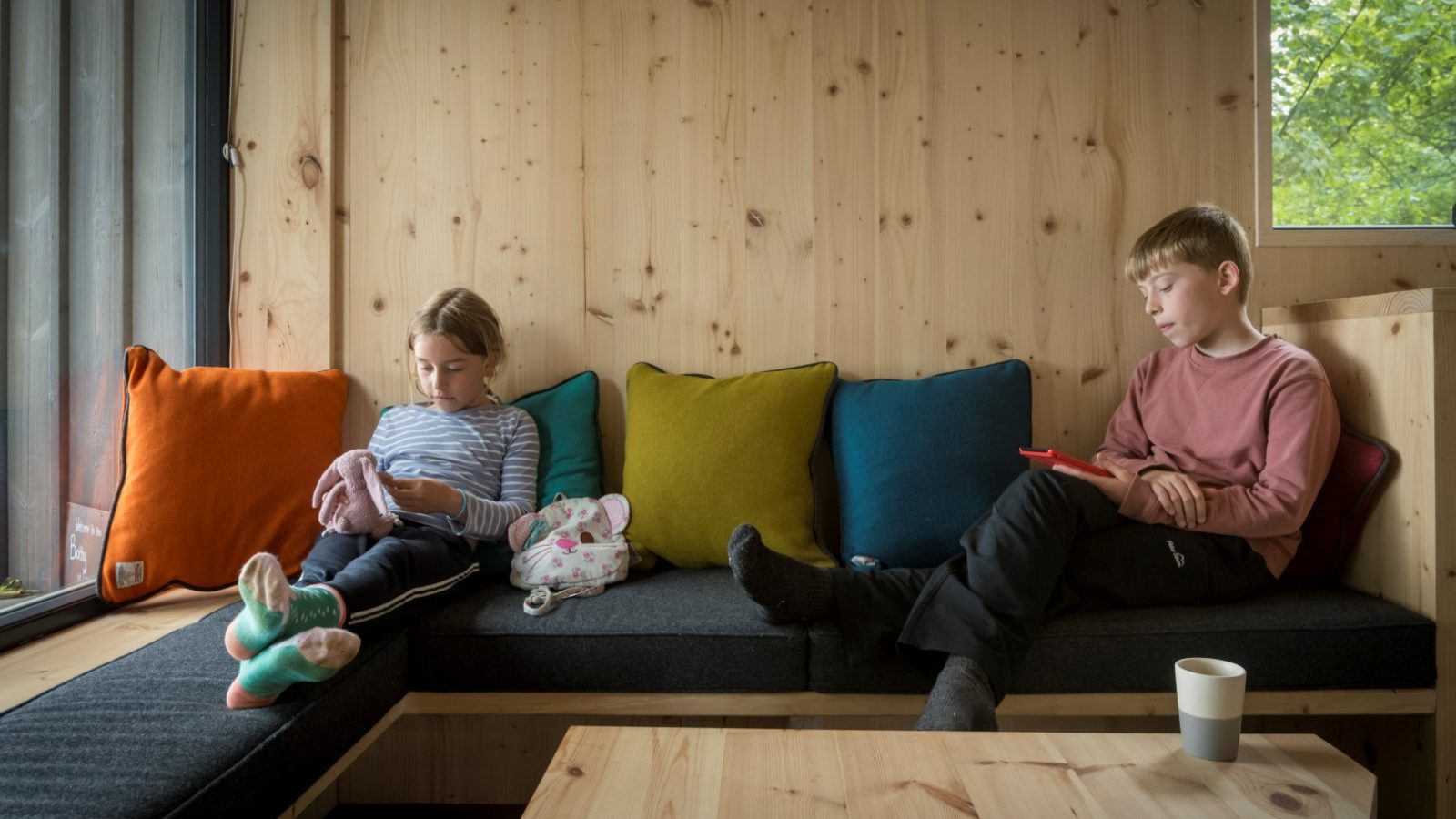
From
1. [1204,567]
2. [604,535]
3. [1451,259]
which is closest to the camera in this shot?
[1204,567]

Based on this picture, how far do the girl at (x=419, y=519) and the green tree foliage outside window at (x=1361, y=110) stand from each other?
1.93 metres

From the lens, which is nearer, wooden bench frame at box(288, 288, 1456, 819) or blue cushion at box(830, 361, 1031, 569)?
wooden bench frame at box(288, 288, 1456, 819)

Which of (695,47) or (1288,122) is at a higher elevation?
(695,47)

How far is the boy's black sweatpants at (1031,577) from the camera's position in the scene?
1475 mm

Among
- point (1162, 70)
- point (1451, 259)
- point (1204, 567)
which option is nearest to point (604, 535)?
point (1204, 567)

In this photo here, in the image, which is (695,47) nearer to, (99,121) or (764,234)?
(764,234)

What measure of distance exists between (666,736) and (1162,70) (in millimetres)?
1987

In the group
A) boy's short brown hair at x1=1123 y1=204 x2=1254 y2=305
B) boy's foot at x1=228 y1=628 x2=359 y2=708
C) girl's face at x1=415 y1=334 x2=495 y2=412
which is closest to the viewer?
boy's foot at x1=228 y1=628 x2=359 y2=708

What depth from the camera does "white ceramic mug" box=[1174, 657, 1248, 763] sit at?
0.93 m

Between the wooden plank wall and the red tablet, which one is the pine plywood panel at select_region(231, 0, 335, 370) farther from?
the red tablet

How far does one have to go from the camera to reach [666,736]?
3.34 ft

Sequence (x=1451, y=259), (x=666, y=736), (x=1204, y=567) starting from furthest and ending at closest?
(x=1451, y=259) < (x=1204, y=567) < (x=666, y=736)

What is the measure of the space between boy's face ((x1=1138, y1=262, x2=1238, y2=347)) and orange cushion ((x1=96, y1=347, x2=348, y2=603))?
6.10 feet

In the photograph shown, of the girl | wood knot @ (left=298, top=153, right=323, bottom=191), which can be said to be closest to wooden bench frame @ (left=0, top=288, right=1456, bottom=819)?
the girl
